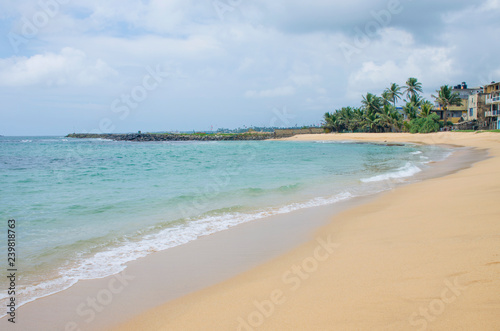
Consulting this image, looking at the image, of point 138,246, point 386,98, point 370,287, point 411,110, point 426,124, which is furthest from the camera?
point 386,98

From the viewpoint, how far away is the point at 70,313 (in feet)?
13.9

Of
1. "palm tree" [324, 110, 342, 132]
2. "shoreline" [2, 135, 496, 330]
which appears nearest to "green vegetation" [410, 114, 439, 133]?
"palm tree" [324, 110, 342, 132]

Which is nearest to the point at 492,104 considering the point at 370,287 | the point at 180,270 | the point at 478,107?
the point at 478,107

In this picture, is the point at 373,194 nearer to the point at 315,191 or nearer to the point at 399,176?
the point at 315,191

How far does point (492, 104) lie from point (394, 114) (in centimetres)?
2016

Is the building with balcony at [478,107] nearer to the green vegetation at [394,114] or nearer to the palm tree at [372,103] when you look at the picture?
the green vegetation at [394,114]

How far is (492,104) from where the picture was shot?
5569 centimetres

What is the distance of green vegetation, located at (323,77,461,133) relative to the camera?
66.0 meters

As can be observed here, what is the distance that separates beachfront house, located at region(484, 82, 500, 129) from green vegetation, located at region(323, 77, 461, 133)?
8408mm

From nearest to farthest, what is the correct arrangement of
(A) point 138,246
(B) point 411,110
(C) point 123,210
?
1. (A) point 138,246
2. (C) point 123,210
3. (B) point 411,110

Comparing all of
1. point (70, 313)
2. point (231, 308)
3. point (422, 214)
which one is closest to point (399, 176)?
point (422, 214)

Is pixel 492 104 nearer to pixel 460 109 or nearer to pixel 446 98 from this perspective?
pixel 446 98

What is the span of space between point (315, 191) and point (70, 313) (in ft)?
34.8

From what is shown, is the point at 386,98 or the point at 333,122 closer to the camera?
the point at 386,98
